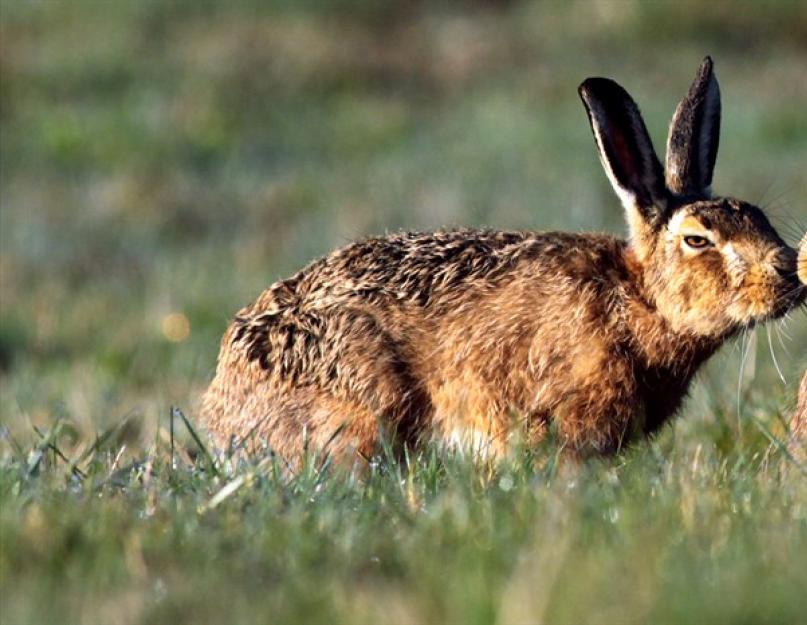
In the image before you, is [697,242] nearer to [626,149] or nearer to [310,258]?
[626,149]

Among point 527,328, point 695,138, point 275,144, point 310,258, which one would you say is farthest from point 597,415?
point 275,144

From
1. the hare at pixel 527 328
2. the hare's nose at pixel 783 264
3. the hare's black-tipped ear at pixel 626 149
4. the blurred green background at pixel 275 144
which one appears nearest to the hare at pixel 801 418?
the hare's nose at pixel 783 264

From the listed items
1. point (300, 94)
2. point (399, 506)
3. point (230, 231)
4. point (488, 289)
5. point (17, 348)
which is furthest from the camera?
point (300, 94)

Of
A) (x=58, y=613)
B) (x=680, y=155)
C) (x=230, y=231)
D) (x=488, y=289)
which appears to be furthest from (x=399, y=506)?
(x=230, y=231)

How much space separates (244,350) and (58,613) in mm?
2661

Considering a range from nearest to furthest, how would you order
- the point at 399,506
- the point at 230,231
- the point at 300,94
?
the point at 399,506 < the point at 230,231 < the point at 300,94

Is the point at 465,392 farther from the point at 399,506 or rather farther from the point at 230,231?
the point at 230,231

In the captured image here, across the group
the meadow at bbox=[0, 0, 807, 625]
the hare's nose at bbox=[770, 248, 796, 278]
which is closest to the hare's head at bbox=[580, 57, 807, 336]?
the hare's nose at bbox=[770, 248, 796, 278]

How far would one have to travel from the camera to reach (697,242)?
553 centimetres

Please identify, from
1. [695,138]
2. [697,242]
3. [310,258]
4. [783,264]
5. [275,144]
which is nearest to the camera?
[783,264]

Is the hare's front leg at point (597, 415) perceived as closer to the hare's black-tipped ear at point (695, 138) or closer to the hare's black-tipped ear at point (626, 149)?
the hare's black-tipped ear at point (626, 149)

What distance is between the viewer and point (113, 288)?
10422mm

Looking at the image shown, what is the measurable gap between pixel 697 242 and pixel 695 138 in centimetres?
51

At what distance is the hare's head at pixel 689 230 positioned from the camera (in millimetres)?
5340
